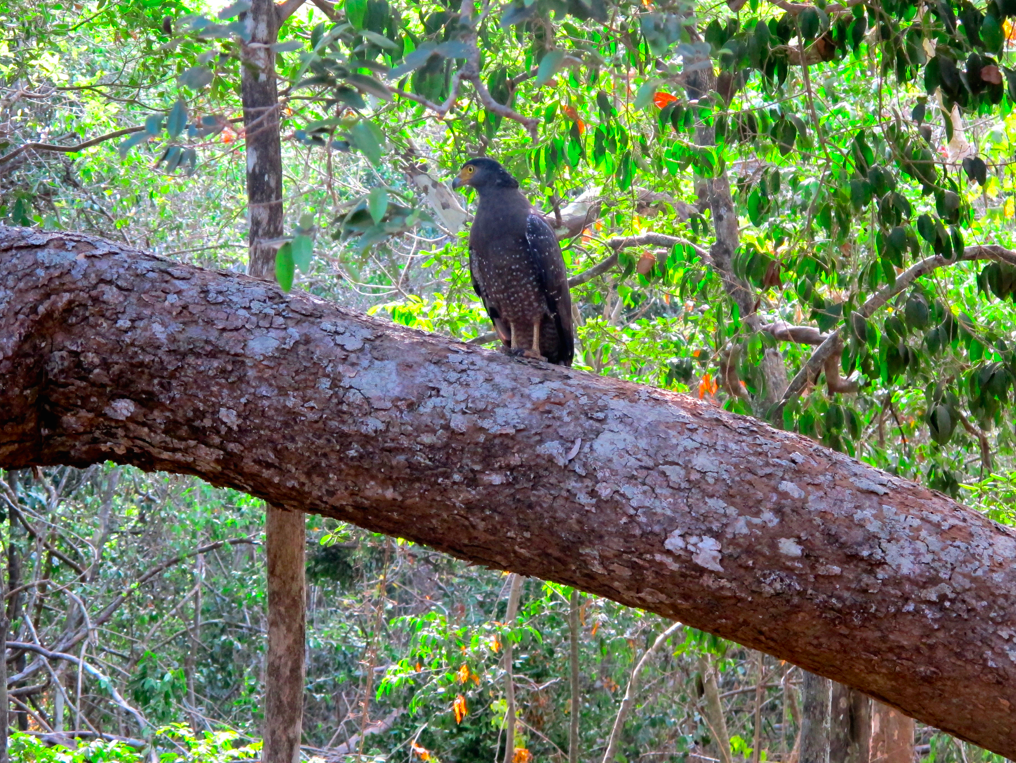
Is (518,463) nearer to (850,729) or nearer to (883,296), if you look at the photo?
(883,296)

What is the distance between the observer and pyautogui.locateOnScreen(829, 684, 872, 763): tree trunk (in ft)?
14.9

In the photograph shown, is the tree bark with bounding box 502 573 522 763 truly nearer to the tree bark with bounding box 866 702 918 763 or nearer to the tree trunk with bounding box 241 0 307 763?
the tree bark with bounding box 866 702 918 763

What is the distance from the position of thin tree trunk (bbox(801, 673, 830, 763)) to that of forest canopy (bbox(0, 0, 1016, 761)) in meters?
0.72

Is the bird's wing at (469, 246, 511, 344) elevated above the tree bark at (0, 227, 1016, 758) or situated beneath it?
elevated above

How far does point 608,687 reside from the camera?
8.52 meters

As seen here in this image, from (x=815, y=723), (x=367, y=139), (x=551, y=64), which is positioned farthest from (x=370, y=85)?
(x=815, y=723)

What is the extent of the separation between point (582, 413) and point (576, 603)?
4.37 meters

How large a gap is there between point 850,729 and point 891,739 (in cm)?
101

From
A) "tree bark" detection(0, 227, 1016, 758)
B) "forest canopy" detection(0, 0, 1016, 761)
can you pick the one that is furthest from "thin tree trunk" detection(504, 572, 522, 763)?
"tree bark" detection(0, 227, 1016, 758)

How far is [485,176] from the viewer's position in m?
4.01

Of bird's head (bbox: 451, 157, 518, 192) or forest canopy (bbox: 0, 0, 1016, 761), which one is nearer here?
forest canopy (bbox: 0, 0, 1016, 761)

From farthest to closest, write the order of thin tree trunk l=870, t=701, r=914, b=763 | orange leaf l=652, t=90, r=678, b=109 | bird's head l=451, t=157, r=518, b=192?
thin tree trunk l=870, t=701, r=914, b=763, bird's head l=451, t=157, r=518, b=192, orange leaf l=652, t=90, r=678, b=109

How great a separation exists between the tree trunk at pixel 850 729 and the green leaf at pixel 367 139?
4113 mm

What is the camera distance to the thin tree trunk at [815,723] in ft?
15.7
